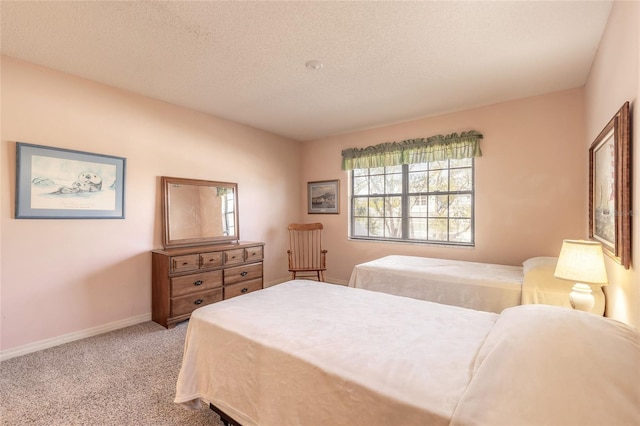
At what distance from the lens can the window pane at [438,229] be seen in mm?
3866

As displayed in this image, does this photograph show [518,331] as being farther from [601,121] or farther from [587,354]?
[601,121]

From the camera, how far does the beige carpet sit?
1711 millimetres

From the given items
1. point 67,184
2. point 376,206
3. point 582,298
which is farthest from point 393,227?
point 67,184

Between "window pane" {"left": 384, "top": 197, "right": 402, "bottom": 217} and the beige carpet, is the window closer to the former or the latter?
"window pane" {"left": 384, "top": 197, "right": 402, "bottom": 217}

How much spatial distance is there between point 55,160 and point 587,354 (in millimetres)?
3795

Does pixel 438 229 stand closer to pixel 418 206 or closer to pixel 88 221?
pixel 418 206

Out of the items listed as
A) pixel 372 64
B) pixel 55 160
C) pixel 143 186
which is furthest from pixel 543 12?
pixel 55 160

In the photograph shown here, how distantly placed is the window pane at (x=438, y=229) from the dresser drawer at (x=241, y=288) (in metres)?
2.45

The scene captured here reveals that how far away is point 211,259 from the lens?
11.0ft

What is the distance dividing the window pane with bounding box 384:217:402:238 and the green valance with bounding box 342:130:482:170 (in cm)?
83

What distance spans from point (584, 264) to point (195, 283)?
3.36m

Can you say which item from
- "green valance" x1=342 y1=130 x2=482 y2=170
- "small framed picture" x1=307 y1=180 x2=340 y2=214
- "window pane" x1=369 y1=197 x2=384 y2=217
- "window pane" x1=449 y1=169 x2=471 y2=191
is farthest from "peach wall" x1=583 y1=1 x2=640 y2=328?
"small framed picture" x1=307 y1=180 x2=340 y2=214

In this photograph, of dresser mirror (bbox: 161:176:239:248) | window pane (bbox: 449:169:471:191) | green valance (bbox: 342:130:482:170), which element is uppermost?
green valance (bbox: 342:130:482:170)

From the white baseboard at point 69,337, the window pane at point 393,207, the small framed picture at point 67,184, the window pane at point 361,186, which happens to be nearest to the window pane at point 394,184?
the window pane at point 393,207
